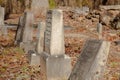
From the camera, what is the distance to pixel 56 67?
27.1 ft

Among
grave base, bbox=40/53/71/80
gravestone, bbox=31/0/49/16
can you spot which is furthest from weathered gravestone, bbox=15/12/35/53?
gravestone, bbox=31/0/49/16

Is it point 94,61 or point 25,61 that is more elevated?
point 94,61

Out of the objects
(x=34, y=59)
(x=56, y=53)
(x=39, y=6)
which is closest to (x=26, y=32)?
(x=34, y=59)

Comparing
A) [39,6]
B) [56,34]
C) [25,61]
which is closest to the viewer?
[56,34]

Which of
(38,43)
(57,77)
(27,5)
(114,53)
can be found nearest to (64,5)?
(27,5)

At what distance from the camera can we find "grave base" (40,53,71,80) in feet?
26.9

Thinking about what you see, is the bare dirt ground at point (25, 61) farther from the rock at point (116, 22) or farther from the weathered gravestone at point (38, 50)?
the rock at point (116, 22)

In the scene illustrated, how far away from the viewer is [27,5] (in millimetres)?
25250

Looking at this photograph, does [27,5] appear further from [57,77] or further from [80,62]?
[80,62]

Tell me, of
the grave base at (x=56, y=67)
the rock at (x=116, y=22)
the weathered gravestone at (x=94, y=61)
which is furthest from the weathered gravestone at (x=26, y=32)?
the rock at (x=116, y=22)

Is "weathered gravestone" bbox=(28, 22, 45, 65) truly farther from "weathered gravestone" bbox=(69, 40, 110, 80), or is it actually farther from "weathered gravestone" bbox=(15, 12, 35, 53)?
"weathered gravestone" bbox=(69, 40, 110, 80)

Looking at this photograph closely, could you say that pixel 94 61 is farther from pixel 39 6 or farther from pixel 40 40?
pixel 39 6

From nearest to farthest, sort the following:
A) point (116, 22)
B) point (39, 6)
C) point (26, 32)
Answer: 1. point (26, 32)
2. point (116, 22)
3. point (39, 6)

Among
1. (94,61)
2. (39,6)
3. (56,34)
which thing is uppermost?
(94,61)
